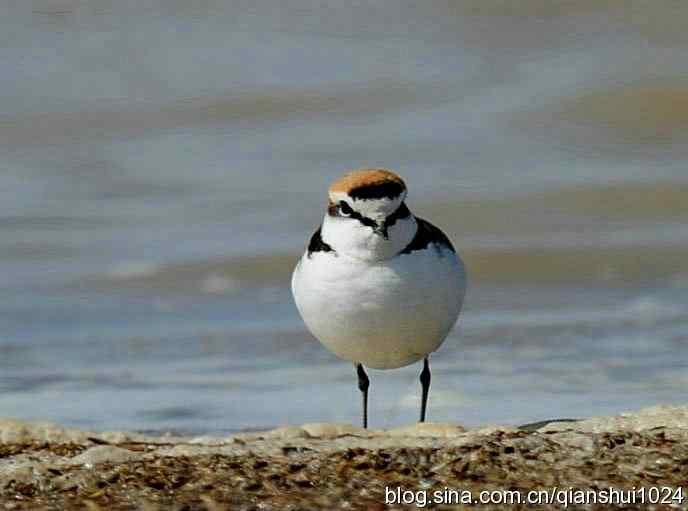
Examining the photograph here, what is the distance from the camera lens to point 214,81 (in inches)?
590

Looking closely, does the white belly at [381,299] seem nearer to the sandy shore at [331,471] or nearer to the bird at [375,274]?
the bird at [375,274]

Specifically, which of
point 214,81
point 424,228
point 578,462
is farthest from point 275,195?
point 578,462

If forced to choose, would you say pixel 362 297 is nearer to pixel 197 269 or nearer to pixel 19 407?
pixel 19 407

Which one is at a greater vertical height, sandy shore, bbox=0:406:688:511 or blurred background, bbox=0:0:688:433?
blurred background, bbox=0:0:688:433

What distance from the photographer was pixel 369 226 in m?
5.53

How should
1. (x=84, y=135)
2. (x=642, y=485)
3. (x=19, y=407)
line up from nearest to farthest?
1. (x=642, y=485)
2. (x=19, y=407)
3. (x=84, y=135)

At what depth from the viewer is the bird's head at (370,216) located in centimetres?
548

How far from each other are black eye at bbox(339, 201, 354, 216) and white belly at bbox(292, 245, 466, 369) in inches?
6.1

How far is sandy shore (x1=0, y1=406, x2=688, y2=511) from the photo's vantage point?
387 centimetres

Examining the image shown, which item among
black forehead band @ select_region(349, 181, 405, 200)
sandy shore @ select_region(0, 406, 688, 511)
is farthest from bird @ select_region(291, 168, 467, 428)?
sandy shore @ select_region(0, 406, 688, 511)

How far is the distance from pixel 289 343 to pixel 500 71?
21.7 feet

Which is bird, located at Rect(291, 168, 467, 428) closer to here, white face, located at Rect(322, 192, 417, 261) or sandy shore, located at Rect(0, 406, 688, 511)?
white face, located at Rect(322, 192, 417, 261)

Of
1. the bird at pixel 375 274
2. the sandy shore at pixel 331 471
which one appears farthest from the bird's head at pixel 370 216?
the sandy shore at pixel 331 471

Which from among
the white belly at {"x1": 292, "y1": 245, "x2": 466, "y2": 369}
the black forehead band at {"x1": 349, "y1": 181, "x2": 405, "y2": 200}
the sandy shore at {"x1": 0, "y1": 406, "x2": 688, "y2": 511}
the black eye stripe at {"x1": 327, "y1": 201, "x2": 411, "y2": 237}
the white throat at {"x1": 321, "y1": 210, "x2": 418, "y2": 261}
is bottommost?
the sandy shore at {"x1": 0, "y1": 406, "x2": 688, "y2": 511}
